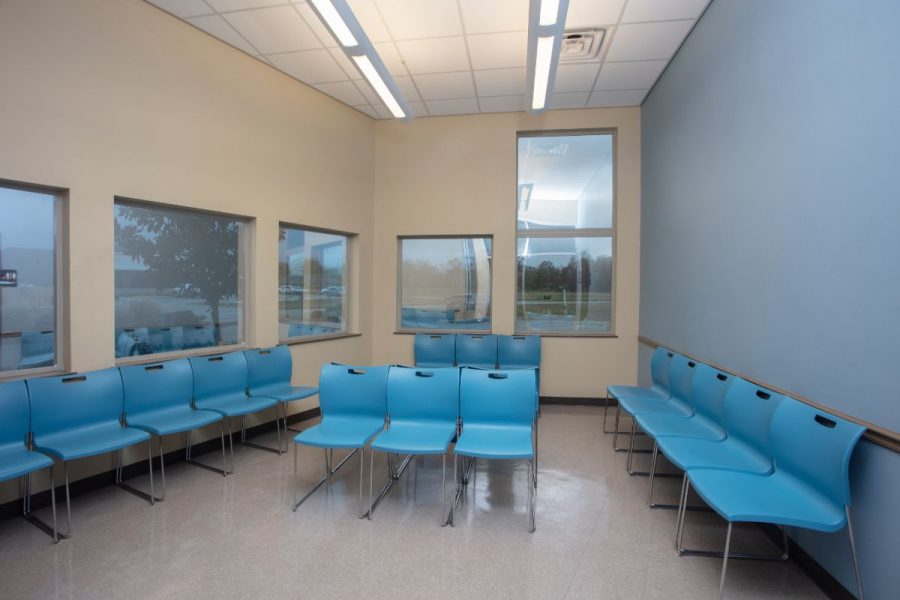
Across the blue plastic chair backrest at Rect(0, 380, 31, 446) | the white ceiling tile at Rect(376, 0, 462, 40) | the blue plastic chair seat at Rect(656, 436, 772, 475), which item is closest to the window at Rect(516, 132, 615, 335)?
the white ceiling tile at Rect(376, 0, 462, 40)

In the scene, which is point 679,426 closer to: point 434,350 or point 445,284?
point 434,350

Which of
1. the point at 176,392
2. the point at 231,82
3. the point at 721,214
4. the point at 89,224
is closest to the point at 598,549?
the point at 721,214

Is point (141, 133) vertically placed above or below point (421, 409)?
above

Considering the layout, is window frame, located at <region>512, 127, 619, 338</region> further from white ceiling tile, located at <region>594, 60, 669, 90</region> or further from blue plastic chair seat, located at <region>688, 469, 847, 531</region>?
blue plastic chair seat, located at <region>688, 469, 847, 531</region>

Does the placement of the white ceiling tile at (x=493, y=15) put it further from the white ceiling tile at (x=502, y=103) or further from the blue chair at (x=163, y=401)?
the blue chair at (x=163, y=401)

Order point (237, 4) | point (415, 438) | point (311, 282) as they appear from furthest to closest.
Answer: point (311, 282) < point (237, 4) < point (415, 438)

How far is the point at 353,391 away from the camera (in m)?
3.32

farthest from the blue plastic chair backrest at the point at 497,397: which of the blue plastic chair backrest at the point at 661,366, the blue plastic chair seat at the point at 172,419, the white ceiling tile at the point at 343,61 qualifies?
the white ceiling tile at the point at 343,61

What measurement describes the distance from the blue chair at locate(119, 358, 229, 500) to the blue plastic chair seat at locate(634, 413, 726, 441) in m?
3.31

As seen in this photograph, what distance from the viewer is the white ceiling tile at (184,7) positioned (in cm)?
340

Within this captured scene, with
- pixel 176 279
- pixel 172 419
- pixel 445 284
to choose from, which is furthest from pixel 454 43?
pixel 172 419

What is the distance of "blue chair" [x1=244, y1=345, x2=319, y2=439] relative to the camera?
4055 millimetres

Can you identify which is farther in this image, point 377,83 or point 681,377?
point 377,83

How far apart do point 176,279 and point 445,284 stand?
129 inches
